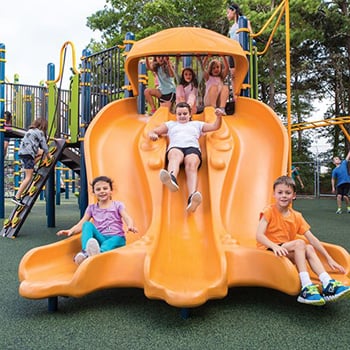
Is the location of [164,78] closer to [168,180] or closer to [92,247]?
[168,180]

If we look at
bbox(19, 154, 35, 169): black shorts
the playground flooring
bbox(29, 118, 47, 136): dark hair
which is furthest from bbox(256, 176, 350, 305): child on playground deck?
bbox(19, 154, 35, 169): black shorts

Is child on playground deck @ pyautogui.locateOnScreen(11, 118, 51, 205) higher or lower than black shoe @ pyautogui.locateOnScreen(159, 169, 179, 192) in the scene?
higher

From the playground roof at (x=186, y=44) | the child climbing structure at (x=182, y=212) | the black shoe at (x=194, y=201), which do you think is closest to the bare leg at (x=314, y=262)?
the child climbing structure at (x=182, y=212)

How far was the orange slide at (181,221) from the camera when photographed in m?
3.10

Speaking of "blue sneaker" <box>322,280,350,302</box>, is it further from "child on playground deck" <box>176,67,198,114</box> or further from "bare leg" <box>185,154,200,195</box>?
"child on playground deck" <box>176,67,198,114</box>

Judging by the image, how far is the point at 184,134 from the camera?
15.8ft

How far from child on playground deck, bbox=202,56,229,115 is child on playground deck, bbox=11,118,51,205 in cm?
272

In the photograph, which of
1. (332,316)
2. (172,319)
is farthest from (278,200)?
(172,319)

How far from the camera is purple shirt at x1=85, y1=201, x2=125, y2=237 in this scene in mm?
3768

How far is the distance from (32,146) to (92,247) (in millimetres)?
4519

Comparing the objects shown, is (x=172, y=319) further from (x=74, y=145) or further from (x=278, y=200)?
(x=74, y=145)

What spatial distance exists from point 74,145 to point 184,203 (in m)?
A: 4.30

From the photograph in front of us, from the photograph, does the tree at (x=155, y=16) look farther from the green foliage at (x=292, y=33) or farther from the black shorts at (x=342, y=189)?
the black shorts at (x=342, y=189)

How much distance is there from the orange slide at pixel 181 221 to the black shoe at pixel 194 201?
0.38 feet
